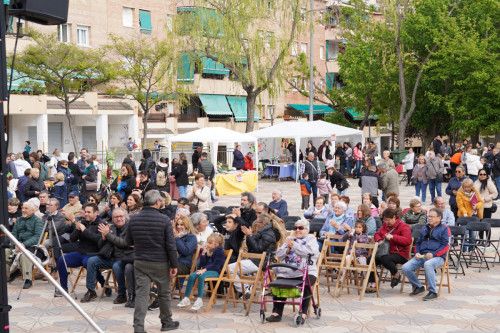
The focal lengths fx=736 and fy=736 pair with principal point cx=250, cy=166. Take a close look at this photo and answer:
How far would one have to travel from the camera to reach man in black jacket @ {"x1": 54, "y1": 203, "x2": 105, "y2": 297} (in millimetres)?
11508

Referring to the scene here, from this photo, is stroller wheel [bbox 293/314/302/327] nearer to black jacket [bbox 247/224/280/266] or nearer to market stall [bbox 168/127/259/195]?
black jacket [bbox 247/224/280/266]

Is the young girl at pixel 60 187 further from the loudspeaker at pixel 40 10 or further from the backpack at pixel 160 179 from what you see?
the loudspeaker at pixel 40 10

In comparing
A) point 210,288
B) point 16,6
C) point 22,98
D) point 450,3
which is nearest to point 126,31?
point 22,98

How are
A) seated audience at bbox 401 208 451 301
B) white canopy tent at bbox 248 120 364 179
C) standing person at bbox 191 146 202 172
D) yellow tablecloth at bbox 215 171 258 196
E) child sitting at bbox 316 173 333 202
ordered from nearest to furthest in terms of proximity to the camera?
seated audience at bbox 401 208 451 301, child sitting at bbox 316 173 333 202, standing person at bbox 191 146 202 172, yellow tablecloth at bbox 215 171 258 196, white canopy tent at bbox 248 120 364 179

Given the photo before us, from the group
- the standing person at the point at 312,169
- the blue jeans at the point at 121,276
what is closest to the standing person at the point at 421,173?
the standing person at the point at 312,169

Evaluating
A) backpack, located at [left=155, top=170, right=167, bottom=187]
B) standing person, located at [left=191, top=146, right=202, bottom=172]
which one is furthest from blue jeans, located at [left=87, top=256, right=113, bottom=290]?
standing person, located at [left=191, top=146, right=202, bottom=172]

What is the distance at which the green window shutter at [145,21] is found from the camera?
5216cm

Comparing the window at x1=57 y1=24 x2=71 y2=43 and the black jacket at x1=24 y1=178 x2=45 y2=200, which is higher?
the window at x1=57 y1=24 x2=71 y2=43

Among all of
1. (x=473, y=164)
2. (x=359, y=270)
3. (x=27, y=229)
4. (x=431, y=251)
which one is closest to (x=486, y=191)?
(x=431, y=251)

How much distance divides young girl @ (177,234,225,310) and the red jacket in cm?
272

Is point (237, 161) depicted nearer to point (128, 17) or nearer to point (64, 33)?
point (64, 33)

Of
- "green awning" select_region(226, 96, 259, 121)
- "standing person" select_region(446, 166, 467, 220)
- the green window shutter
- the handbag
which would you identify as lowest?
the handbag

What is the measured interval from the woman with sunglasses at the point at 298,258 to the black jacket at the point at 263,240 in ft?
2.56

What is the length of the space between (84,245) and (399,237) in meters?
5.01
